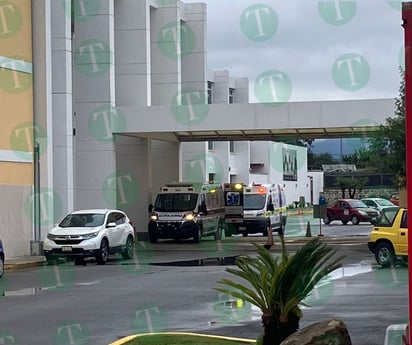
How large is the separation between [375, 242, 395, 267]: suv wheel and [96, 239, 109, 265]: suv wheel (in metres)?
8.22

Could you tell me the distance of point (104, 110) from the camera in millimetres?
36062

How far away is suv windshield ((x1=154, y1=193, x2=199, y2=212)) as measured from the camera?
120 feet

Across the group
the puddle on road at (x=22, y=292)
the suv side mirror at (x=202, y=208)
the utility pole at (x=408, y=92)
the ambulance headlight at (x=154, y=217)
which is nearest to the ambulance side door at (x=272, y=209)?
the suv side mirror at (x=202, y=208)

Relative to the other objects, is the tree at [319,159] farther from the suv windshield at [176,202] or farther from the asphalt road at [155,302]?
the asphalt road at [155,302]

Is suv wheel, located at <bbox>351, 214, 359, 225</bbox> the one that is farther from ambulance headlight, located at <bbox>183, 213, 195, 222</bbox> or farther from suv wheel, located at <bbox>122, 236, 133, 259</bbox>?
suv wheel, located at <bbox>122, 236, 133, 259</bbox>

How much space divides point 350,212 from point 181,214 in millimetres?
20648

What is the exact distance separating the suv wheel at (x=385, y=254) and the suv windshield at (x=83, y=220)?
28.6ft

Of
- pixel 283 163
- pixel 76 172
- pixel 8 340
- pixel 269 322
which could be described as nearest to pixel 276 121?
pixel 76 172

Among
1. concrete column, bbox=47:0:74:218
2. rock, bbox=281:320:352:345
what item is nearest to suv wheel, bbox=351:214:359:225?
concrete column, bbox=47:0:74:218

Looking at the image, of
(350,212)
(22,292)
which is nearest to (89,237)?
(22,292)

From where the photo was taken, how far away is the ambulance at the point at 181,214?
36156mm

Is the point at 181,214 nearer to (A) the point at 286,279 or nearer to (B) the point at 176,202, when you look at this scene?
(B) the point at 176,202

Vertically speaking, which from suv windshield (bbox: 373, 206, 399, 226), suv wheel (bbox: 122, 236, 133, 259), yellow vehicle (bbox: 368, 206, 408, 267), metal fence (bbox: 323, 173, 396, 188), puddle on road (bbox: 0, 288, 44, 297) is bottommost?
puddle on road (bbox: 0, 288, 44, 297)

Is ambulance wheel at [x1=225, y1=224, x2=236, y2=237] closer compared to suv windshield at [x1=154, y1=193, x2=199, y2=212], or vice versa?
suv windshield at [x1=154, y1=193, x2=199, y2=212]
